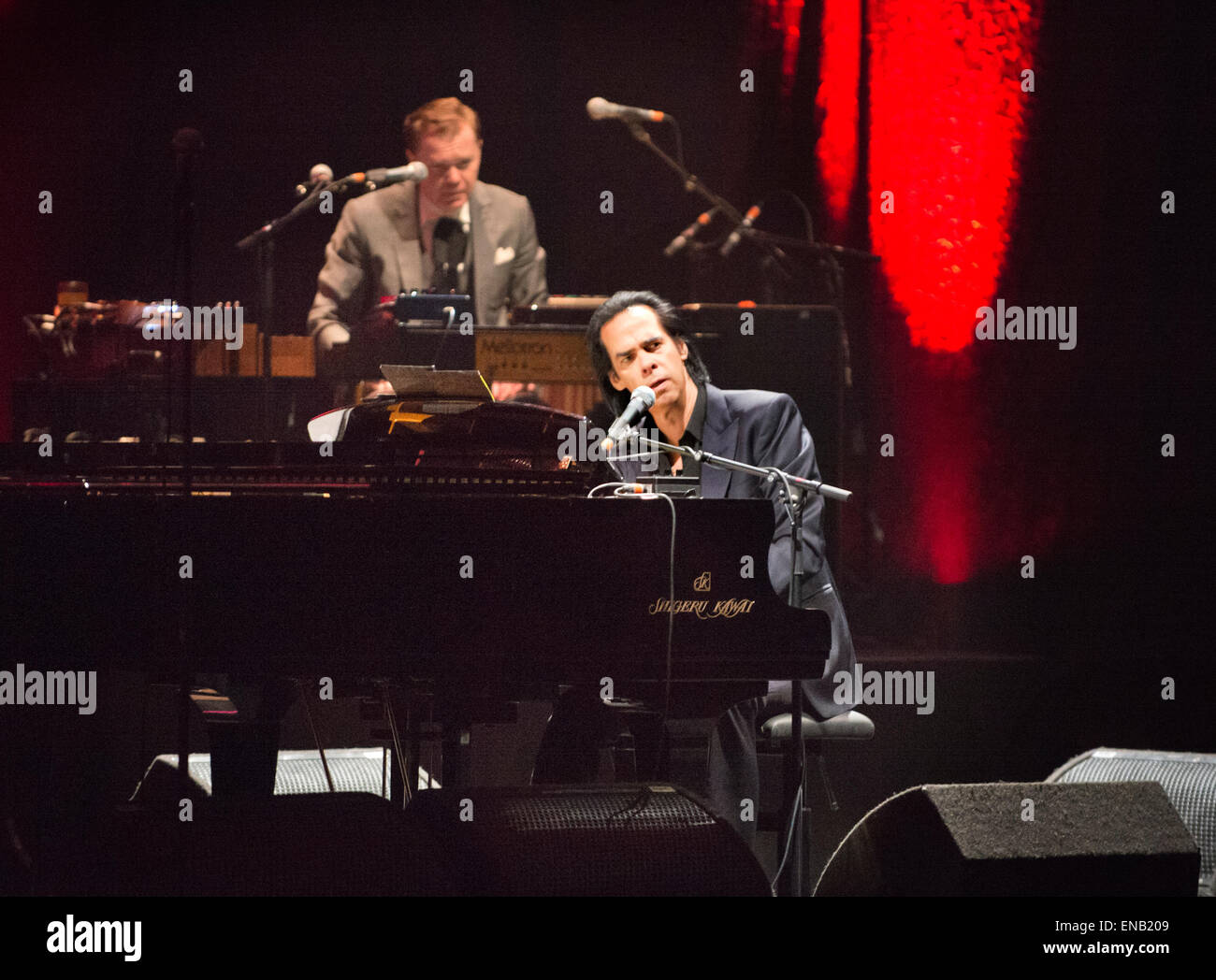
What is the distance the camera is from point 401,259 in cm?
724

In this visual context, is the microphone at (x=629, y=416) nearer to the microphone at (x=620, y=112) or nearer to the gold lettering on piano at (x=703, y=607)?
the gold lettering on piano at (x=703, y=607)

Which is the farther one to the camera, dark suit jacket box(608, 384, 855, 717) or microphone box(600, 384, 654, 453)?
dark suit jacket box(608, 384, 855, 717)

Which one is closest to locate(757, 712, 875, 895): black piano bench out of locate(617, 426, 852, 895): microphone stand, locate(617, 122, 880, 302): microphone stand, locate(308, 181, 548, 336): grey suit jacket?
locate(617, 426, 852, 895): microphone stand

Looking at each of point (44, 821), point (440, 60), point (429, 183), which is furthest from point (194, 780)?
point (440, 60)

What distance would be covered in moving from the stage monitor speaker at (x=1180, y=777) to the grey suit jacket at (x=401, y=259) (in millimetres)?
4132

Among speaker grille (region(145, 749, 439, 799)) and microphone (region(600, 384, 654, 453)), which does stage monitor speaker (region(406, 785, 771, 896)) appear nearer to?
microphone (region(600, 384, 654, 453))

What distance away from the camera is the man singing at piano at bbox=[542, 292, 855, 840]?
379 cm

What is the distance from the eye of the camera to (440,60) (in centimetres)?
785

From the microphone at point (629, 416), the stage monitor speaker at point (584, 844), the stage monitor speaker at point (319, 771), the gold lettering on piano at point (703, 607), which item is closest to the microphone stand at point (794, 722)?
the microphone at point (629, 416)

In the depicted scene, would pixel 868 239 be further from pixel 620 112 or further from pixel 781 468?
pixel 781 468

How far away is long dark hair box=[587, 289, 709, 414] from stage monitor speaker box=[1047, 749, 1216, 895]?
1.56 meters
